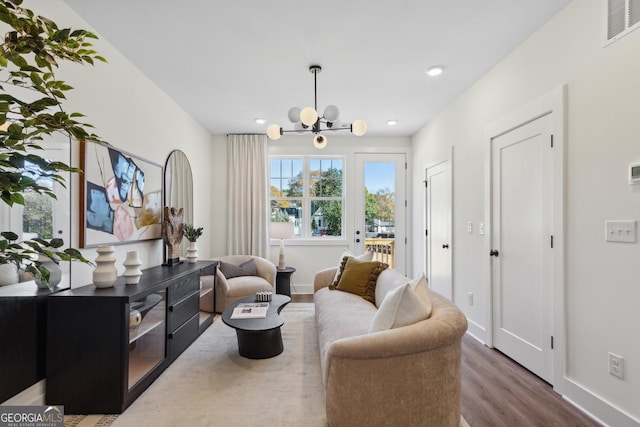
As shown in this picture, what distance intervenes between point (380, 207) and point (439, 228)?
1270 mm

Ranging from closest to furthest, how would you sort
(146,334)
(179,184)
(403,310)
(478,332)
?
(403,310) → (146,334) → (478,332) → (179,184)

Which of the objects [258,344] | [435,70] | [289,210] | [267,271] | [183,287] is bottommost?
[258,344]

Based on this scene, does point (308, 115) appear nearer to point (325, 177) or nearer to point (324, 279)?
point (324, 279)

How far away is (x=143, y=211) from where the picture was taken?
121 inches

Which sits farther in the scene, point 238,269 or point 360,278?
point 238,269

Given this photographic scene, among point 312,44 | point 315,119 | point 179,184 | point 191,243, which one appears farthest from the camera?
point 179,184

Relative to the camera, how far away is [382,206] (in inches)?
207

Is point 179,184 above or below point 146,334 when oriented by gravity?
above

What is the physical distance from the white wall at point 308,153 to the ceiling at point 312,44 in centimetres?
138

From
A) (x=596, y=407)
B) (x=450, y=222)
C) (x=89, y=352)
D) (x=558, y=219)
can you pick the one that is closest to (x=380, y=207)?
(x=450, y=222)

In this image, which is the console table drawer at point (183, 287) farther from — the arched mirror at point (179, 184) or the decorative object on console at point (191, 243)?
the arched mirror at point (179, 184)

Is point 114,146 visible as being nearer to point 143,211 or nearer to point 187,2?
point 143,211

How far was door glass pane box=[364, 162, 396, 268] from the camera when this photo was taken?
5258 millimetres

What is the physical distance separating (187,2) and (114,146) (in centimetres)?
131
